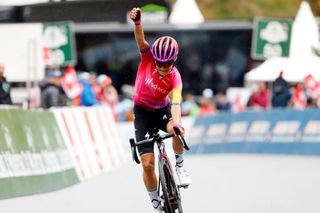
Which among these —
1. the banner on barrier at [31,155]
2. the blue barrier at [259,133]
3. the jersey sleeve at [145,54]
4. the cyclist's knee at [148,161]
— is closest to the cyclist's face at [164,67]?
the jersey sleeve at [145,54]

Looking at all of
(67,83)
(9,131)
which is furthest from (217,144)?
(9,131)

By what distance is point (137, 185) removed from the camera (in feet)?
56.1

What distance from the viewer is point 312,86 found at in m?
28.7

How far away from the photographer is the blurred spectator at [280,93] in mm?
26781

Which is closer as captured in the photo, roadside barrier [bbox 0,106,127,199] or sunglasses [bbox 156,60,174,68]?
sunglasses [bbox 156,60,174,68]

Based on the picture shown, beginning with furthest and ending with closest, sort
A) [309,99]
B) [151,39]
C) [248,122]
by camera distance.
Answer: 1. [151,39]
2. [309,99]
3. [248,122]

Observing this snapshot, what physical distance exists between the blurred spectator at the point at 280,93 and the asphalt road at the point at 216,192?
4.81m

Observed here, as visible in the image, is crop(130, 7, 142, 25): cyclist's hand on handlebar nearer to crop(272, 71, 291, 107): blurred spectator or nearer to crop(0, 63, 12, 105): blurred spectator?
crop(0, 63, 12, 105): blurred spectator

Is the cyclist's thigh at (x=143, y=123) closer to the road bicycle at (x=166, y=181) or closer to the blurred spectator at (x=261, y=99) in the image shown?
the road bicycle at (x=166, y=181)

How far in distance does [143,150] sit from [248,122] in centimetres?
1454

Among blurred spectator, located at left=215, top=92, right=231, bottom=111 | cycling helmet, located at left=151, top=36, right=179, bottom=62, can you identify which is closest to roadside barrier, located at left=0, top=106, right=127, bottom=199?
cycling helmet, located at left=151, top=36, right=179, bottom=62

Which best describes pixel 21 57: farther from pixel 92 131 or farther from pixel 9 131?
pixel 9 131

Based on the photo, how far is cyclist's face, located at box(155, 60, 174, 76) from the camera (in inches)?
409

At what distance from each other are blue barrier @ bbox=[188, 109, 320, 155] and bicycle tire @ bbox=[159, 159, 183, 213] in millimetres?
13220
